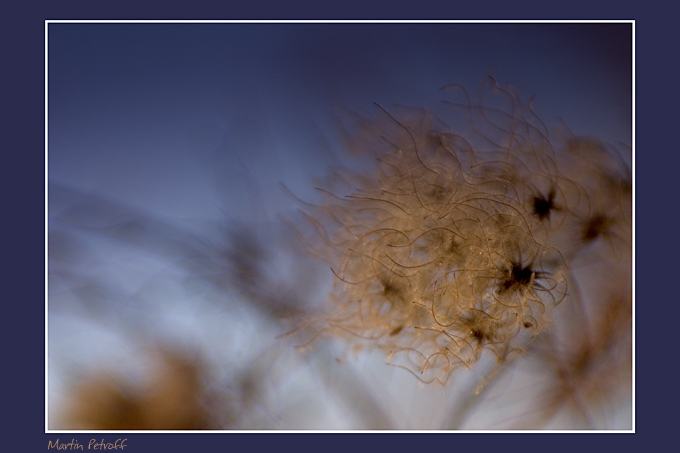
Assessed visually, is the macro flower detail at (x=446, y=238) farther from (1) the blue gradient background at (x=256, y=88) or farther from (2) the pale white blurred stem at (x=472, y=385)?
(1) the blue gradient background at (x=256, y=88)

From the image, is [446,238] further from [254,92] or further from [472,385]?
[254,92]

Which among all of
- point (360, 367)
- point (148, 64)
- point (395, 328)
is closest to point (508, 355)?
point (395, 328)

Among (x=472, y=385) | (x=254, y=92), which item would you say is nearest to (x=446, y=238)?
(x=472, y=385)

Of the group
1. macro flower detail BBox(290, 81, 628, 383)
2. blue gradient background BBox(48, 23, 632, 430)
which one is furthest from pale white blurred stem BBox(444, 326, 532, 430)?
blue gradient background BBox(48, 23, 632, 430)

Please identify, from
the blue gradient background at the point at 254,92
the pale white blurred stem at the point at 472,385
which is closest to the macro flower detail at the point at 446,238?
the pale white blurred stem at the point at 472,385

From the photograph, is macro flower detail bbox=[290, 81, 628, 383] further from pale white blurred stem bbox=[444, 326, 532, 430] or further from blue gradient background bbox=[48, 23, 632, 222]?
blue gradient background bbox=[48, 23, 632, 222]

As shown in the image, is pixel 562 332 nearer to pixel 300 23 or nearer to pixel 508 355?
pixel 508 355

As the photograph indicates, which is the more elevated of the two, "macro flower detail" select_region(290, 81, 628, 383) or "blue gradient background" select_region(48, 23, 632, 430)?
"blue gradient background" select_region(48, 23, 632, 430)

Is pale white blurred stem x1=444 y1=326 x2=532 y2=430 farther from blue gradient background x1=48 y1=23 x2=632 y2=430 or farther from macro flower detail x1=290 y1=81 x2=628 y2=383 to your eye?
blue gradient background x1=48 y1=23 x2=632 y2=430

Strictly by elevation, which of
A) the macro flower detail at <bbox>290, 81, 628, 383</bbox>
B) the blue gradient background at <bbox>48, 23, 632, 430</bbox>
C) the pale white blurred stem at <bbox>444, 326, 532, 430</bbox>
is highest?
the blue gradient background at <bbox>48, 23, 632, 430</bbox>

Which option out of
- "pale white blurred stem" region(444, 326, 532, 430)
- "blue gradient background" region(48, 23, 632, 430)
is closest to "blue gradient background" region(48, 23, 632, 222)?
"blue gradient background" region(48, 23, 632, 430)

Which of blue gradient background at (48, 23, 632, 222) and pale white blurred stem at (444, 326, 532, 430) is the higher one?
blue gradient background at (48, 23, 632, 222)
